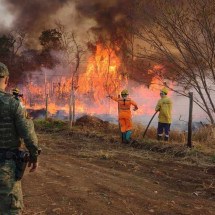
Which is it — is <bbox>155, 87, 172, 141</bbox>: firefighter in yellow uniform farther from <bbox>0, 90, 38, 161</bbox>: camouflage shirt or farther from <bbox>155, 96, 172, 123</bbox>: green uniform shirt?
<bbox>0, 90, 38, 161</bbox>: camouflage shirt

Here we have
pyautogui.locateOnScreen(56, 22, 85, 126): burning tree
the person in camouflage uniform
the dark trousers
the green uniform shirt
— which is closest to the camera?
the person in camouflage uniform

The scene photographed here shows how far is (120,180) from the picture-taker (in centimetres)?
720

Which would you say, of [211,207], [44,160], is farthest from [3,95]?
[44,160]

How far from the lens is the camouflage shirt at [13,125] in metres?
3.81

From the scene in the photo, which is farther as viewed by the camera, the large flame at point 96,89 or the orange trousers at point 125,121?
the large flame at point 96,89

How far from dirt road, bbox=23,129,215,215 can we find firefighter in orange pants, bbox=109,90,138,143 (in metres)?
2.05

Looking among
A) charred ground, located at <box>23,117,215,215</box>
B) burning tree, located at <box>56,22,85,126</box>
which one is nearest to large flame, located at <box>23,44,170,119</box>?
burning tree, located at <box>56,22,85,126</box>

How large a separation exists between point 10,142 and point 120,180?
3646 millimetres

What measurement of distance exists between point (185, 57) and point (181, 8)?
1.74m

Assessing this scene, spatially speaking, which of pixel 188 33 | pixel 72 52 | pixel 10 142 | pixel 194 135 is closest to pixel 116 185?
pixel 10 142

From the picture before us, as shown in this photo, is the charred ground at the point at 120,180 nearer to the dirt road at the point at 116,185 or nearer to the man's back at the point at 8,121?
the dirt road at the point at 116,185

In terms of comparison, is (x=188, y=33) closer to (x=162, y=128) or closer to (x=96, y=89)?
(x=162, y=128)

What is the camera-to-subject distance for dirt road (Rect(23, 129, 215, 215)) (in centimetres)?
564

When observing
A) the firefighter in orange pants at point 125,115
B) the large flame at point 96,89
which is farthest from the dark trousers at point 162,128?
the large flame at point 96,89
